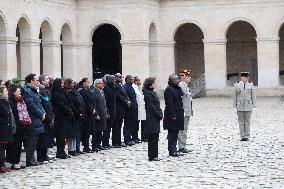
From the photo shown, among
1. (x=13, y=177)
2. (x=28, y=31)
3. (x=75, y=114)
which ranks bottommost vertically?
(x=13, y=177)

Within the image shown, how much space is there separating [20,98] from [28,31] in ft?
65.4

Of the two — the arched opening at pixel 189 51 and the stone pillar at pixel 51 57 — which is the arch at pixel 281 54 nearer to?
the arched opening at pixel 189 51

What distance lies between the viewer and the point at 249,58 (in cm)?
4600

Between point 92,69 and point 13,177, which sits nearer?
point 13,177

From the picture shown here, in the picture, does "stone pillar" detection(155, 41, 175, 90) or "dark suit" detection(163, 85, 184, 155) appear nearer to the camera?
"dark suit" detection(163, 85, 184, 155)

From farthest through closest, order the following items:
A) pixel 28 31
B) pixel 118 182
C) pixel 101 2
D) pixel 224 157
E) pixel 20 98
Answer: pixel 101 2 < pixel 28 31 < pixel 224 157 < pixel 20 98 < pixel 118 182

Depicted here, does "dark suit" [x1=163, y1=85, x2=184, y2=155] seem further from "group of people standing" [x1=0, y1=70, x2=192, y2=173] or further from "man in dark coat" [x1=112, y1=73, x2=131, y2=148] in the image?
"man in dark coat" [x1=112, y1=73, x2=131, y2=148]

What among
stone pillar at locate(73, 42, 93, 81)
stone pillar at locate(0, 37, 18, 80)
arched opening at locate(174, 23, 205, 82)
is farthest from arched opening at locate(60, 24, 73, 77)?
arched opening at locate(174, 23, 205, 82)

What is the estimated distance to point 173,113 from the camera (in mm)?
16297

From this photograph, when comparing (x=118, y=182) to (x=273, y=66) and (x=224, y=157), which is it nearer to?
(x=224, y=157)

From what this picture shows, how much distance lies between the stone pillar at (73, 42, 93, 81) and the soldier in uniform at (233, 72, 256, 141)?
21.2m

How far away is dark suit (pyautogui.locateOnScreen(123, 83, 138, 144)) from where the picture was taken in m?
19.5

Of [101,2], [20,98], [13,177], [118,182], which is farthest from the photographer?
[101,2]

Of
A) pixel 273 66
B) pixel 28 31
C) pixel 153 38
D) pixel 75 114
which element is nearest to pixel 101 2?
pixel 153 38
